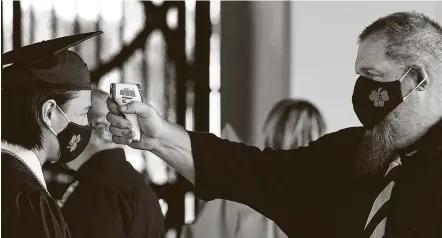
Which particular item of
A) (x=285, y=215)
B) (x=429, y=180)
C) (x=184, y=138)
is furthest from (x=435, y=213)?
(x=184, y=138)

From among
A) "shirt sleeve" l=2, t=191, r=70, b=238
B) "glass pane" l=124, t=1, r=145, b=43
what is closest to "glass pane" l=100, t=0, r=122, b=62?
"glass pane" l=124, t=1, r=145, b=43

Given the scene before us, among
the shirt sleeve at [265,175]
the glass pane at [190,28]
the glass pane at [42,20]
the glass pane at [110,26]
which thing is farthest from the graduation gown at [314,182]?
the glass pane at [42,20]

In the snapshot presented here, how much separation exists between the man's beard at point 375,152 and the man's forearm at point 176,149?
1.63 feet

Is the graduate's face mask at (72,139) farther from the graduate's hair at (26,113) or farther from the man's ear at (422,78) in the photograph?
the man's ear at (422,78)

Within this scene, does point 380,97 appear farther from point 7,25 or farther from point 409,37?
point 7,25

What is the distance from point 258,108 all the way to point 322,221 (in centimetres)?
39

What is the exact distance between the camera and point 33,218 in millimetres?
2162

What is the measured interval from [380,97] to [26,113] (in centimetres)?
103

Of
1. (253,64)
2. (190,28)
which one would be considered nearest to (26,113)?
(190,28)

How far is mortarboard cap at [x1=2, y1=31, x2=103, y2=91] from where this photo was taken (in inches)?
87.0

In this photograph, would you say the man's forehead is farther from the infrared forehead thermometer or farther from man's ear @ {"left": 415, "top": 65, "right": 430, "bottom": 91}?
the infrared forehead thermometer

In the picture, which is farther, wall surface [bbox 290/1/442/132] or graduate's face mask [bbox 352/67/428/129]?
wall surface [bbox 290/1/442/132]

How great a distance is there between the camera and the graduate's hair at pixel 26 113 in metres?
2.21

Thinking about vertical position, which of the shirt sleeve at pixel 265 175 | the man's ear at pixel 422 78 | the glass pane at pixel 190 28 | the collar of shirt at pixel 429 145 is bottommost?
the shirt sleeve at pixel 265 175
